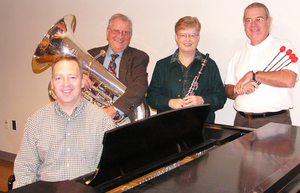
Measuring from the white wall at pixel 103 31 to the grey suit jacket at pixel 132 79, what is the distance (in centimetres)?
68

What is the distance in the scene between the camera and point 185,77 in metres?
2.30

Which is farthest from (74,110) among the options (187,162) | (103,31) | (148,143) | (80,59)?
(103,31)

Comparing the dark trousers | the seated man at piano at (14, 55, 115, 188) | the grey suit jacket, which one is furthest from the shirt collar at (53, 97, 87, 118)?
the dark trousers

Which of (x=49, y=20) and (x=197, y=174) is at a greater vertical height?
(x=49, y=20)

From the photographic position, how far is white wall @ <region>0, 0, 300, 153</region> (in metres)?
2.66

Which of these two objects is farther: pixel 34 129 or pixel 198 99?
pixel 198 99

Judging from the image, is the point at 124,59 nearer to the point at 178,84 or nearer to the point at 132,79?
the point at 132,79

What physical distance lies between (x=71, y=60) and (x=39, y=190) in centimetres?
83

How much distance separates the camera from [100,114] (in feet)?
4.94

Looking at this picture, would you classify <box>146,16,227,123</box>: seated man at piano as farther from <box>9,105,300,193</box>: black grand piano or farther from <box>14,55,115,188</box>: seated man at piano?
<box>14,55,115,188</box>: seated man at piano

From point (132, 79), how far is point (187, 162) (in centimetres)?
137

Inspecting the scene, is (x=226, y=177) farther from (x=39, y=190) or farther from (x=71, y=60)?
(x=71, y=60)

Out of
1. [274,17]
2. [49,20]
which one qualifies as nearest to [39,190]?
[274,17]

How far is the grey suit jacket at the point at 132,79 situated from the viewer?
2.24m
